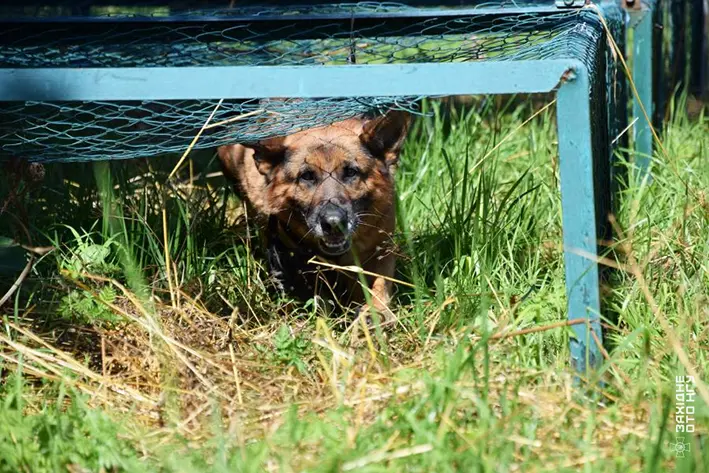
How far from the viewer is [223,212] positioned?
16.1ft

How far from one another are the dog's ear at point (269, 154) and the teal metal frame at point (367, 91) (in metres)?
1.52

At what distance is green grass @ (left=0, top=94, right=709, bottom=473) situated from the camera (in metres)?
2.70

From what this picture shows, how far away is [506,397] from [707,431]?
1.86 ft

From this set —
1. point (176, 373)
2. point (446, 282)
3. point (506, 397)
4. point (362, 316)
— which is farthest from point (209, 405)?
point (446, 282)

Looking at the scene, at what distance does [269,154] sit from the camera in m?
4.79

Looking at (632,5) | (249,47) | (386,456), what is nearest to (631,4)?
(632,5)

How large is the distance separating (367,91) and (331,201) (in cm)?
135

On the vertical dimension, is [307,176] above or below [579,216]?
below

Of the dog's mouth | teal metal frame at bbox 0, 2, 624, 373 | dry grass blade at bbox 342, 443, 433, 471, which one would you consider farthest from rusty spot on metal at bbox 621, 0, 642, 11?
dry grass blade at bbox 342, 443, 433, 471

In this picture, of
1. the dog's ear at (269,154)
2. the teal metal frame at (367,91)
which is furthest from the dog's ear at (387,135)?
the teal metal frame at (367,91)

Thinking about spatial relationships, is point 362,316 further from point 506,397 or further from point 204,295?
point 204,295

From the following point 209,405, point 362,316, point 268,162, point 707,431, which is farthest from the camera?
point 268,162

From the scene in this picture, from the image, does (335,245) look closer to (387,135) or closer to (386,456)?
(387,135)

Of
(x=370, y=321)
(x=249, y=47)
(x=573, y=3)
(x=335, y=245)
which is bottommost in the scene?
(x=370, y=321)
